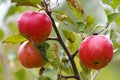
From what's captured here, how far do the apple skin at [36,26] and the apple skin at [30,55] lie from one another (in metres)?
0.08

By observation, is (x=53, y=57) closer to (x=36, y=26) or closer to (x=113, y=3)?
(x=36, y=26)

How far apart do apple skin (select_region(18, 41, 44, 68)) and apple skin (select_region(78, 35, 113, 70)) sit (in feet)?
0.52

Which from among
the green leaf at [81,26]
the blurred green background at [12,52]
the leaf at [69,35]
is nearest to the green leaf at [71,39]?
the leaf at [69,35]

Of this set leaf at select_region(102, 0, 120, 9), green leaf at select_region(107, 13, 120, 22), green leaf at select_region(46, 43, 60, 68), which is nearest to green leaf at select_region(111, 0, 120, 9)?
leaf at select_region(102, 0, 120, 9)

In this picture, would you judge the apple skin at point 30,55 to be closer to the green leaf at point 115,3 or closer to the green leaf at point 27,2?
the green leaf at point 27,2

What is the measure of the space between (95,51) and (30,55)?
0.73 ft

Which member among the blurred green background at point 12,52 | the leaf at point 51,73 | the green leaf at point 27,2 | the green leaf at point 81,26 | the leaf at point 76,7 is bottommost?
the blurred green background at point 12,52

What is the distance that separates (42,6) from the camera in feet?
3.92

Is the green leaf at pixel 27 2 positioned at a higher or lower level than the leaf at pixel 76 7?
higher

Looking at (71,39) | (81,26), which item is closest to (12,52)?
(71,39)

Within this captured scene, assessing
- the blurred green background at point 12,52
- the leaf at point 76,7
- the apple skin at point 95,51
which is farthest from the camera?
the blurred green background at point 12,52

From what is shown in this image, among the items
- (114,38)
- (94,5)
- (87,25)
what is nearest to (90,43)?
(87,25)

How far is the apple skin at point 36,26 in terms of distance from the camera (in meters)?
1.16

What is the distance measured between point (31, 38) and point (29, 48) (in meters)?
0.08
